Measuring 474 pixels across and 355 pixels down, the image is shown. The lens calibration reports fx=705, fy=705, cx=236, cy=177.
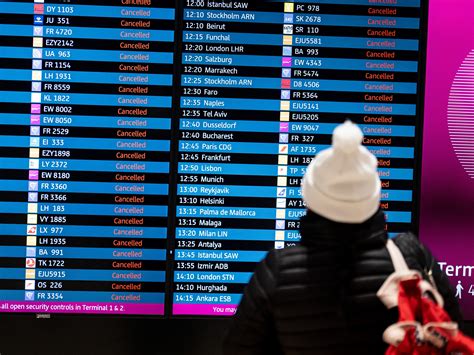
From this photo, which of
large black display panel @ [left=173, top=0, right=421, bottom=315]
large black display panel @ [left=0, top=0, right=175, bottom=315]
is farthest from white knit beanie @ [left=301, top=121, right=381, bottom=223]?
large black display panel @ [left=0, top=0, right=175, bottom=315]

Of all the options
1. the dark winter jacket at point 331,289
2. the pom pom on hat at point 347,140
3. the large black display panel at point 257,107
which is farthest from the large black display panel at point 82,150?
the pom pom on hat at point 347,140

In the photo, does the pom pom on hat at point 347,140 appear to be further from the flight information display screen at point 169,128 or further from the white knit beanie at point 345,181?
the flight information display screen at point 169,128

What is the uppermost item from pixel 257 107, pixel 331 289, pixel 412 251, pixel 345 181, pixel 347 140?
pixel 257 107

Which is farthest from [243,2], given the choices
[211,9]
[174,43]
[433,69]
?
[433,69]

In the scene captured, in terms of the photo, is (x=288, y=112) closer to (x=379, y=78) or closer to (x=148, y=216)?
(x=379, y=78)

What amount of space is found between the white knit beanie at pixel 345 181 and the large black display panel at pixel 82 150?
206cm

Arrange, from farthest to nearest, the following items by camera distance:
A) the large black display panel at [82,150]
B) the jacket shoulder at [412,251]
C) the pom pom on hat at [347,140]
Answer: the large black display panel at [82,150], the jacket shoulder at [412,251], the pom pom on hat at [347,140]

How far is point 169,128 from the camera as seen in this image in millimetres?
4500

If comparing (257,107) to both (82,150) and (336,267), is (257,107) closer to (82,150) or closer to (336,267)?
(82,150)

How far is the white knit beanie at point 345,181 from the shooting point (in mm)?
2547

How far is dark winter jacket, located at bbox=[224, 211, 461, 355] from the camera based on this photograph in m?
2.61

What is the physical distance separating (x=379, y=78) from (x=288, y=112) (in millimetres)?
640

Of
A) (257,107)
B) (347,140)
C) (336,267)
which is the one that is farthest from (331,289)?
(257,107)

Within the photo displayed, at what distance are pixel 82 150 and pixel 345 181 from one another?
2.35 m
